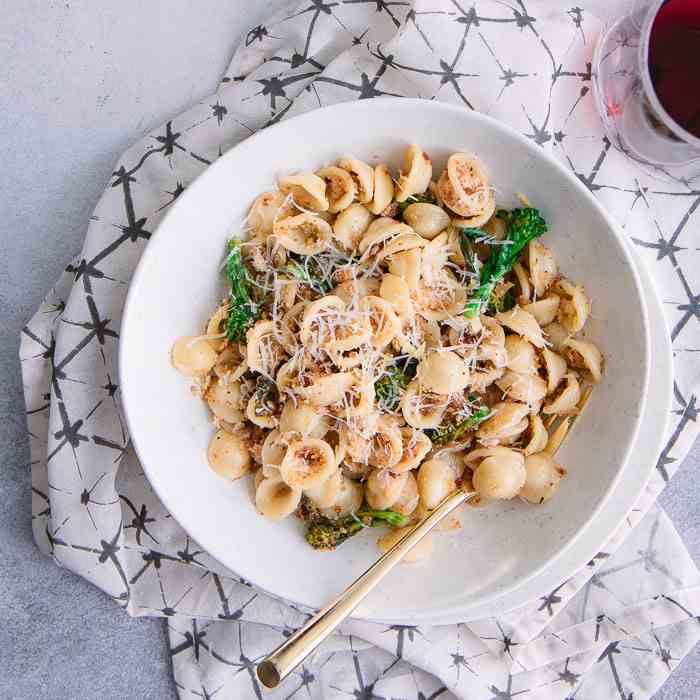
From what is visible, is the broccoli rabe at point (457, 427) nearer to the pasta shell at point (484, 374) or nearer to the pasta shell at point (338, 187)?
the pasta shell at point (484, 374)

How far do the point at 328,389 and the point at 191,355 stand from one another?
36 cm

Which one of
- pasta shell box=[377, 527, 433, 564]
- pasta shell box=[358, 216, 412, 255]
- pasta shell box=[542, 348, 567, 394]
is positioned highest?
pasta shell box=[358, 216, 412, 255]

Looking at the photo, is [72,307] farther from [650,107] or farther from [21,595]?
[650,107]

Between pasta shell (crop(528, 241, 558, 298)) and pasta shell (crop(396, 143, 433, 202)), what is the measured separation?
295mm

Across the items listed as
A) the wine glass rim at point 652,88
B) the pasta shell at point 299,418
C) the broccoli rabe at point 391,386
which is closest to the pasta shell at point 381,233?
the broccoli rabe at point 391,386

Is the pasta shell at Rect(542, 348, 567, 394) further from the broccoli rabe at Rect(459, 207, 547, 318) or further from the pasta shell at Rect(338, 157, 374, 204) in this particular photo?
the pasta shell at Rect(338, 157, 374, 204)

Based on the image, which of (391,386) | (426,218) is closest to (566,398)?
(391,386)

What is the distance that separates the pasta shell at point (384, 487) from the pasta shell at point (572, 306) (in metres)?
0.53

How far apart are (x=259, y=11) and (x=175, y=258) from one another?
0.89 meters

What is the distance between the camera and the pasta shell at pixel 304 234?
5.56 ft

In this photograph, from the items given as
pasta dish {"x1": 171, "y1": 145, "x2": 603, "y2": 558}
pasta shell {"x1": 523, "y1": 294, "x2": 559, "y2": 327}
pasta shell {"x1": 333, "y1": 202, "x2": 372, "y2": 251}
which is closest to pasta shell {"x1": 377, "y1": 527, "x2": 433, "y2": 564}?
pasta dish {"x1": 171, "y1": 145, "x2": 603, "y2": 558}

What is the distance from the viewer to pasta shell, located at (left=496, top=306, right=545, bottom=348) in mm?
1695

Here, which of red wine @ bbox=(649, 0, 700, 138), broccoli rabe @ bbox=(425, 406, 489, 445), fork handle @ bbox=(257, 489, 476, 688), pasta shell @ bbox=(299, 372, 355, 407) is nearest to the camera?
fork handle @ bbox=(257, 489, 476, 688)

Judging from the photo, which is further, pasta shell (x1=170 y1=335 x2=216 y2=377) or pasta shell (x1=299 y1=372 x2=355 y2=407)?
pasta shell (x1=170 y1=335 x2=216 y2=377)
